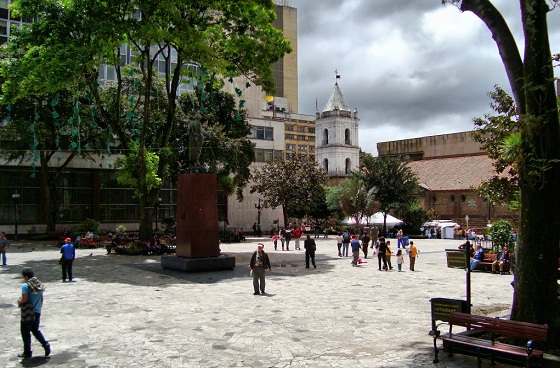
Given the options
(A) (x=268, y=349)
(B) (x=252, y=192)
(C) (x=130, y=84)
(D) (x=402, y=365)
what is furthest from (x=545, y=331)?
(B) (x=252, y=192)

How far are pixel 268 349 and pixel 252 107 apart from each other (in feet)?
151

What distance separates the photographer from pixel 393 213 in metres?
49.4

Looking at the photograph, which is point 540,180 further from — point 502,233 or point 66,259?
point 502,233

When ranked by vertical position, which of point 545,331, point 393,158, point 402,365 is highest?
point 393,158

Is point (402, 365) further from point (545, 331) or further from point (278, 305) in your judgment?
point (278, 305)

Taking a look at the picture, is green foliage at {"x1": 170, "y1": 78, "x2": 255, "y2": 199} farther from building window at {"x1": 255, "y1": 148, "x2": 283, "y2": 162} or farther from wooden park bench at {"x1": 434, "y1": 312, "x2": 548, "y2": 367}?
wooden park bench at {"x1": 434, "y1": 312, "x2": 548, "y2": 367}

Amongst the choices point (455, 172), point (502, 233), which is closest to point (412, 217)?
point (455, 172)

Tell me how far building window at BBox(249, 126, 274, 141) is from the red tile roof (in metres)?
17.9

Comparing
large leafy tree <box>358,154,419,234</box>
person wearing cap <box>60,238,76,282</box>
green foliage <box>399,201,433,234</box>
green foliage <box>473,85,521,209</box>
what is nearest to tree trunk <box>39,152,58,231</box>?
person wearing cap <box>60,238,76,282</box>

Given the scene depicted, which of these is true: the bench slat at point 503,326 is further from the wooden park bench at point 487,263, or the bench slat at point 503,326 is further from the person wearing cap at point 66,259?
the wooden park bench at point 487,263

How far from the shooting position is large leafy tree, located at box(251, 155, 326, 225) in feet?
150

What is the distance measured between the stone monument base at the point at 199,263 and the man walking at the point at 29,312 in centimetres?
1045

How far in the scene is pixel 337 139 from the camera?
8981cm

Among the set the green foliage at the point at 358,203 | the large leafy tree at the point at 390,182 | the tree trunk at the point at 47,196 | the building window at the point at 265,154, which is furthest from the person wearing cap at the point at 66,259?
the building window at the point at 265,154
